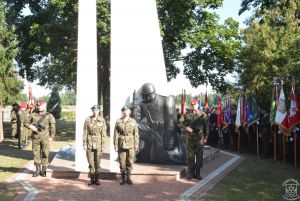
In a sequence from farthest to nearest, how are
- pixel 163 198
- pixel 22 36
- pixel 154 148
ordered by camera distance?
pixel 22 36
pixel 154 148
pixel 163 198

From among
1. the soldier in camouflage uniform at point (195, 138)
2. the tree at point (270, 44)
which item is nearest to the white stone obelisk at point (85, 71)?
the soldier in camouflage uniform at point (195, 138)

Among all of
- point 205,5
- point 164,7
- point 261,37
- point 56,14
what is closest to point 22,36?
point 56,14

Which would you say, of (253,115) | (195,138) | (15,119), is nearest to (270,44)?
(253,115)

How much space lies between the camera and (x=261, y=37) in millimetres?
28094

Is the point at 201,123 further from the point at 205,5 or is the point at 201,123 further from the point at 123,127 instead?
the point at 205,5

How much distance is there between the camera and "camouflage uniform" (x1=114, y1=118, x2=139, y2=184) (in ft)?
32.0

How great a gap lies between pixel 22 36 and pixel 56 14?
2947 mm

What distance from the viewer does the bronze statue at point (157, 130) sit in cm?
1208

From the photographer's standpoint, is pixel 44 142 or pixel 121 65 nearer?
pixel 44 142

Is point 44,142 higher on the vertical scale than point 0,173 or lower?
higher

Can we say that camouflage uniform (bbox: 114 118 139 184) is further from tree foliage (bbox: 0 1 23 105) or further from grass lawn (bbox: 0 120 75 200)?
tree foliage (bbox: 0 1 23 105)

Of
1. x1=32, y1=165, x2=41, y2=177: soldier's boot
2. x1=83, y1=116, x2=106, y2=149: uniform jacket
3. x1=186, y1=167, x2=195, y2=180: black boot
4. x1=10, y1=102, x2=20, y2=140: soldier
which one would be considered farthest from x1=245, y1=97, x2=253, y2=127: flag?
x1=10, y1=102, x2=20, y2=140: soldier

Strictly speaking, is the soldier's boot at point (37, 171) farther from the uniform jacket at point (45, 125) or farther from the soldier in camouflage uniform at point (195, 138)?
the soldier in camouflage uniform at point (195, 138)

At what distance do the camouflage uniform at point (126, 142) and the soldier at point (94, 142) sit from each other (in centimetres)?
36
